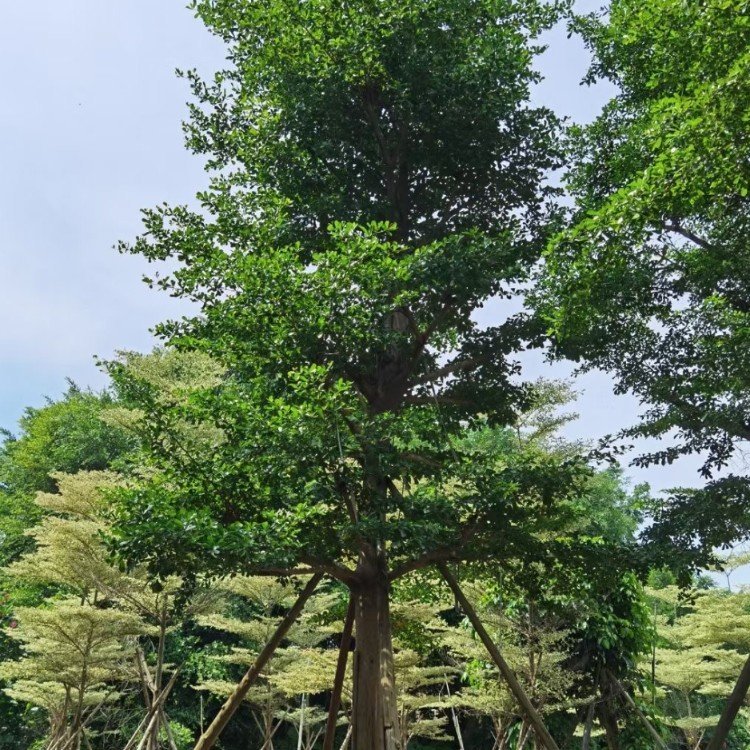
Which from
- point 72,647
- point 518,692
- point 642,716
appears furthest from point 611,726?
point 72,647

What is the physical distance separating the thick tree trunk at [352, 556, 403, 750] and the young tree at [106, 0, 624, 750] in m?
0.02

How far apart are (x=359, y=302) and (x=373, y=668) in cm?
385

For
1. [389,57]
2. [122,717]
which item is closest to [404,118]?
[389,57]

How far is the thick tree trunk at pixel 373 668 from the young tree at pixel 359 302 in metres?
0.02

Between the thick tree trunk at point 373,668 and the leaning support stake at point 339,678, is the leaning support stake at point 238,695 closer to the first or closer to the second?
the thick tree trunk at point 373,668

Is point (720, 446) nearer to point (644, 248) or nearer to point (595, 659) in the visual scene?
point (644, 248)

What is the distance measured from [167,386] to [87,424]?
34.0ft

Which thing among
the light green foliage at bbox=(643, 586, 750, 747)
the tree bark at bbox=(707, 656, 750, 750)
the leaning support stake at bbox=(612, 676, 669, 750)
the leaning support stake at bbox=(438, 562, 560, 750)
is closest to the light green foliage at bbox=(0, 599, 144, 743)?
the leaning support stake at bbox=(438, 562, 560, 750)

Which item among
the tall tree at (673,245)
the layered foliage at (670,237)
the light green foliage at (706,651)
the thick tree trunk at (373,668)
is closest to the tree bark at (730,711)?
the tall tree at (673,245)

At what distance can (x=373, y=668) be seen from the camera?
7133 millimetres

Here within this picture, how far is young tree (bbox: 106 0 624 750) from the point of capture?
645 cm

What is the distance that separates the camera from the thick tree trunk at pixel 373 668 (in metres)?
6.86

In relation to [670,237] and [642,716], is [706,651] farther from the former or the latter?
[670,237]

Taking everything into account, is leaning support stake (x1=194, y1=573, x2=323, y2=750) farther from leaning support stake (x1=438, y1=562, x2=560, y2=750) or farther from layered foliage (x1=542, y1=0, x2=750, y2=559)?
layered foliage (x1=542, y1=0, x2=750, y2=559)
